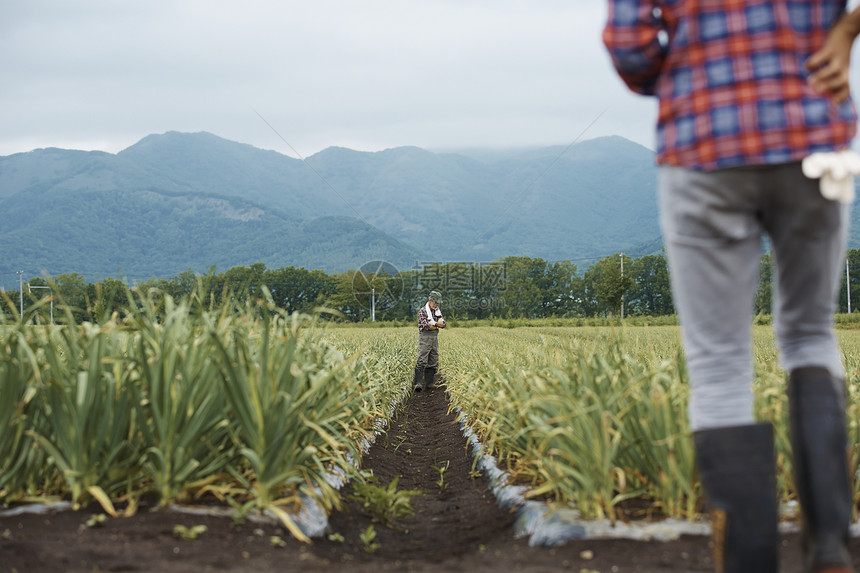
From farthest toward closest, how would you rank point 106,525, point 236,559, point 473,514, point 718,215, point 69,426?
point 473,514 → point 69,426 → point 106,525 → point 236,559 → point 718,215

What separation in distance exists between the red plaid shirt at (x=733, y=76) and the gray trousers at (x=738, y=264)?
0.06m

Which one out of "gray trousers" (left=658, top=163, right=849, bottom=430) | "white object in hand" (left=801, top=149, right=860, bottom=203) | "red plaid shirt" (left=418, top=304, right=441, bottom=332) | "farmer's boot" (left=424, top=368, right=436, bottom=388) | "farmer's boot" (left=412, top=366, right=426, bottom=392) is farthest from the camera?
"farmer's boot" (left=424, top=368, right=436, bottom=388)

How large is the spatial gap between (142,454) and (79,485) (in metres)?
0.24

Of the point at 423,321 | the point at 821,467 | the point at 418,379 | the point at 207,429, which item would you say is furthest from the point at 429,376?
the point at 821,467

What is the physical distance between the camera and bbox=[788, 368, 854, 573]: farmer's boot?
1.59 m

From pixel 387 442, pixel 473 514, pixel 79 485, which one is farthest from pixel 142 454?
pixel 387 442

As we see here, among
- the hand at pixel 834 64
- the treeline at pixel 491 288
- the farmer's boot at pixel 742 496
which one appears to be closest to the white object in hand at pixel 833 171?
the hand at pixel 834 64

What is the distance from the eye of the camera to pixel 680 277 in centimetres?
171

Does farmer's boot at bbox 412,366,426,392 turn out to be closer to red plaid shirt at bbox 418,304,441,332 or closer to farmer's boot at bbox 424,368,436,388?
farmer's boot at bbox 424,368,436,388

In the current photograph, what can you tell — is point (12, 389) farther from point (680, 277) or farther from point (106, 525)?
point (680, 277)

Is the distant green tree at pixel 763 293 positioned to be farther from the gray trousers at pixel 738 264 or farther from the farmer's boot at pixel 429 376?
the farmer's boot at pixel 429 376

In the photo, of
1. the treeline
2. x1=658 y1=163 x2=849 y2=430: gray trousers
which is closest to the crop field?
x1=658 y1=163 x2=849 y2=430: gray trousers

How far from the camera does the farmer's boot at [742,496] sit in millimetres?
1561

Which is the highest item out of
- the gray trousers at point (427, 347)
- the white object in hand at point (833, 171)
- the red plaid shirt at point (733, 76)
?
the red plaid shirt at point (733, 76)
